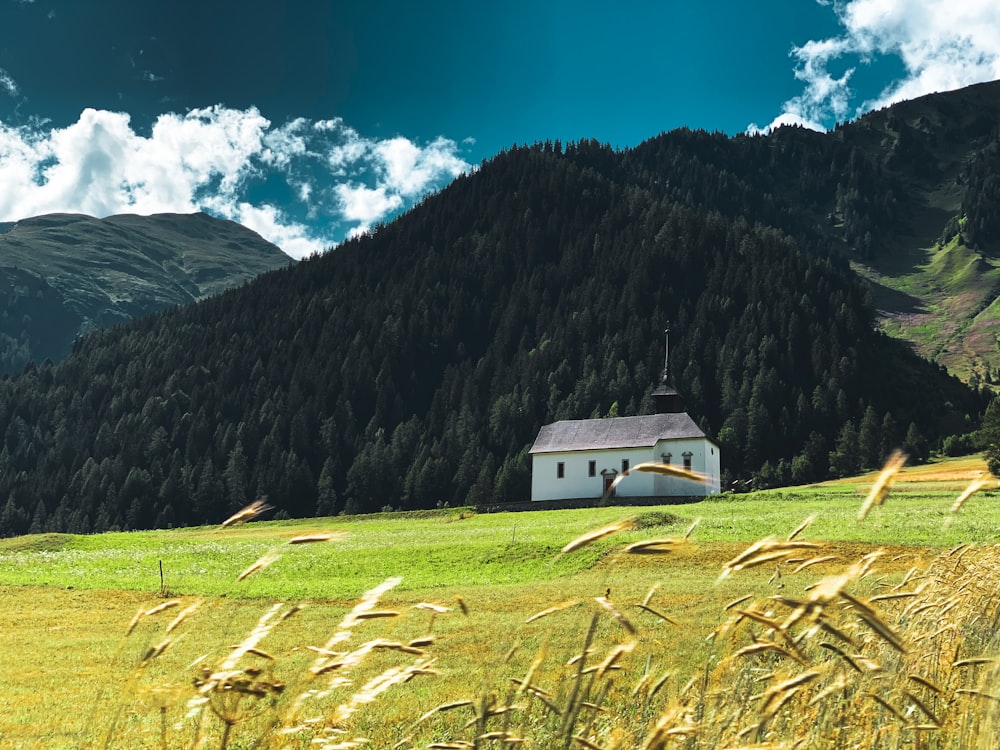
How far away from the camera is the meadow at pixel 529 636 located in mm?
3824

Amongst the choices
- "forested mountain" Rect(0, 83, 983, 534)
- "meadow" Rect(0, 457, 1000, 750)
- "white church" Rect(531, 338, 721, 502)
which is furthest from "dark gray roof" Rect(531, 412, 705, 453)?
"meadow" Rect(0, 457, 1000, 750)

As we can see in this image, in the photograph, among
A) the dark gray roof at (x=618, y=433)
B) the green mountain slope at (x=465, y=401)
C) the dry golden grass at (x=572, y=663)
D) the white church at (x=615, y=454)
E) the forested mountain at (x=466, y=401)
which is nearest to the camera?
the dry golden grass at (x=572, y=663)

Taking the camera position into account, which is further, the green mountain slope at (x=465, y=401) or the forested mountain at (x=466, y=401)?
the green mountain slope at (x=465, y=401)

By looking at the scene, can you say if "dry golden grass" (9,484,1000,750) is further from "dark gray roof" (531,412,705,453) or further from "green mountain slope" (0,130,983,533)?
"green mountain slope" (0,130,983,533)

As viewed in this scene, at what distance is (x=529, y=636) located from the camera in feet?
65.2

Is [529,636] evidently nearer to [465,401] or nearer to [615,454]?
[615,454]

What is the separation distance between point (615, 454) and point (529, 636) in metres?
Answer: 75.3

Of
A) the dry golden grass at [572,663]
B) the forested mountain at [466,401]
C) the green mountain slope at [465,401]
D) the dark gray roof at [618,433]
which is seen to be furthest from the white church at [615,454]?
the dry golden grass at [572,663]

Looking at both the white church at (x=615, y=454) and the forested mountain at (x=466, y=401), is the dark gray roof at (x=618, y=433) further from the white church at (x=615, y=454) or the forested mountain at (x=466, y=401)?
the forested mountain at (x=466, y=401)

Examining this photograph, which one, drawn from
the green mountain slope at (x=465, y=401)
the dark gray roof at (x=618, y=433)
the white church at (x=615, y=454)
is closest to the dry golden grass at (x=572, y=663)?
the white church at (x=615, y=454)

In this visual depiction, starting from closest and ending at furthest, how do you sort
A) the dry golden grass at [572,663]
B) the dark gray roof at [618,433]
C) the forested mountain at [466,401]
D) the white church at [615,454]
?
1. the dry golden grass at [572,663]
2. the white church at [615,454]
3. the dark gray roof at [618,433]
4. the forested mountain at [466,401]

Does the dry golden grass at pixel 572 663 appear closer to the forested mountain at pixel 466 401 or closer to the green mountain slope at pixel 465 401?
the green mountain slope at pixel 465 401

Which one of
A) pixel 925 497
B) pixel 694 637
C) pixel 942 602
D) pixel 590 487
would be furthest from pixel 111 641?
pixel 590 487

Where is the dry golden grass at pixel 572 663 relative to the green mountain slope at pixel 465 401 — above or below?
below
